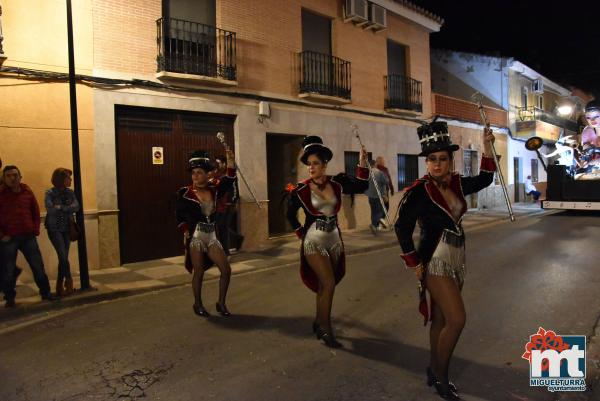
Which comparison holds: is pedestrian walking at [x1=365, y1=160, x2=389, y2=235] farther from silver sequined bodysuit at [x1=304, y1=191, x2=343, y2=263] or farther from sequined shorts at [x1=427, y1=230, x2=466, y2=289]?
sequined shorts at [x1=427, y1=230, x2=466, y2=289]

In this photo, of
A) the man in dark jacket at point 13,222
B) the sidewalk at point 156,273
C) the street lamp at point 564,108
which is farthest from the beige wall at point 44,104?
the street lamp at point 564,108

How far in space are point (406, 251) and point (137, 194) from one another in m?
7.04

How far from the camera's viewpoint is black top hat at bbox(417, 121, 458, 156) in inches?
130

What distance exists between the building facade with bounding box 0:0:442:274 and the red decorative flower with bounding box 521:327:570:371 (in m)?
4.80

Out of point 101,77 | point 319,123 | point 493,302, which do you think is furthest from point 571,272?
point 101,77

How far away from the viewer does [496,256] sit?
8.77 metres

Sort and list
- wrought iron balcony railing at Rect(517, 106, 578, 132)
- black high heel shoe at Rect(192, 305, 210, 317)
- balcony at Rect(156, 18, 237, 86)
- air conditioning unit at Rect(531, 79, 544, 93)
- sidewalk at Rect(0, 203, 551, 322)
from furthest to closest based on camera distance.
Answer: air conditioning unit at Rect(531, 79, 544, 93) < wrought iron balcony railing at Rect(517, 106, 578, 132) < balcony at Rect(156, 18, 237, 86) < sidewalk at Rect(0, 203, 551, 322) < black high heel shoe at Rect(192, 305, 210, 317)

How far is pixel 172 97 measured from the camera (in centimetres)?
952

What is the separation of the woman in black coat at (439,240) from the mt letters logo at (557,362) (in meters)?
0.82

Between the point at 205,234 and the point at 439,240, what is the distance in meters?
2.94

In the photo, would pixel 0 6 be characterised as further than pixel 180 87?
No

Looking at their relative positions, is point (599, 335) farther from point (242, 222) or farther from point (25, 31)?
point (25, 31)

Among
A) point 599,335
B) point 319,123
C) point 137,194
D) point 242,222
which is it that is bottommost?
point 599,335

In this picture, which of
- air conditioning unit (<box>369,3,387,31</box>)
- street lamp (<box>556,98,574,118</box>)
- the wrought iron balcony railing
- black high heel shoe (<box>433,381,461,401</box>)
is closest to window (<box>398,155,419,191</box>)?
air conditioning unit (<box>369,3,387,31</box>)
